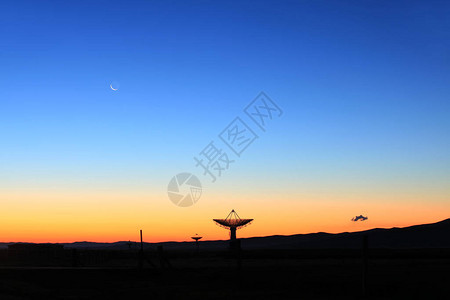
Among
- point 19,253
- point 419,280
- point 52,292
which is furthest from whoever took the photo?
point 19,253

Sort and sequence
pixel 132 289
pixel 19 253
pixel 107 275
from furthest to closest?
pixel 19 253 < pixel 107 275 < pixel 132 289

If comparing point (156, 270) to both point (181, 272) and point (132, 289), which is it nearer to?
point (181, 272)

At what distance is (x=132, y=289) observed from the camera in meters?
26.6

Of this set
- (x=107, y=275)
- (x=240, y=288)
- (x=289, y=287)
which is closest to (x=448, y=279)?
(x=289, y=287)

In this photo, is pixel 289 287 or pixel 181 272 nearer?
pixel 289 287

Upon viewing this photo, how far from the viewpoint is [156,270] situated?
3428 centimetres

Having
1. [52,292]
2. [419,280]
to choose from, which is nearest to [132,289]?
[52,292]

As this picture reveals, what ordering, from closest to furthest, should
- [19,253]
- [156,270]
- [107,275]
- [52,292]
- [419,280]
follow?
[52,292] < [419,280] < [107,275] < [156,270] < [19,253]

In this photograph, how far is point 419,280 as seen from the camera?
29.6 metres

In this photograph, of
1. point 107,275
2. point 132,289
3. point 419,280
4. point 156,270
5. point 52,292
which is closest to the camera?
point 52,292

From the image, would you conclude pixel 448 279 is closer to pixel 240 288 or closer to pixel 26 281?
pixel 240 288

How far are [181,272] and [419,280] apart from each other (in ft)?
49.1

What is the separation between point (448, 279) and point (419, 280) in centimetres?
201

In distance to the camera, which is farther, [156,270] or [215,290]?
[156,270]
